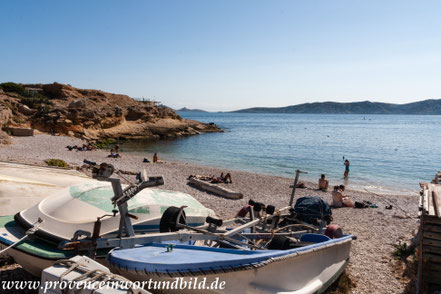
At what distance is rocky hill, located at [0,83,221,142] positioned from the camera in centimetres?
4262

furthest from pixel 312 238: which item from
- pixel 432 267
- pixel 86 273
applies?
pixel 86 273

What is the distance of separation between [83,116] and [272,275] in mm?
46490

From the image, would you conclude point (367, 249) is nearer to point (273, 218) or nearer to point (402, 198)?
point (273, 218)

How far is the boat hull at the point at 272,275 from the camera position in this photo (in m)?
4.20

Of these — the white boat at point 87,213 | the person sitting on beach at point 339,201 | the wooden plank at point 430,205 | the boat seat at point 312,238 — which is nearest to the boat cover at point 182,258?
the white boat at point 87,213

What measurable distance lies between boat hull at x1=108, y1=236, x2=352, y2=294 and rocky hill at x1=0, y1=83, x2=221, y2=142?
26.8 meters

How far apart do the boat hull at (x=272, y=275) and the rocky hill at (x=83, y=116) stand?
26.8 meters

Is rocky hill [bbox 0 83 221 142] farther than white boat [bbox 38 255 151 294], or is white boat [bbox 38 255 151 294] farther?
rocky hill [bbox 0 83 221 142]

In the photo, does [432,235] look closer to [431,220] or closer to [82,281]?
[431,220]

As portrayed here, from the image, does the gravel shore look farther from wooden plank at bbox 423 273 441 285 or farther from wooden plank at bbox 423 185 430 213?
wooden plank at bbox 423 185 430 213

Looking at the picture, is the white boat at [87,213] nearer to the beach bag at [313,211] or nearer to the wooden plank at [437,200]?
the beach bag at [313,211]

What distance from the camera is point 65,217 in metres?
5.84

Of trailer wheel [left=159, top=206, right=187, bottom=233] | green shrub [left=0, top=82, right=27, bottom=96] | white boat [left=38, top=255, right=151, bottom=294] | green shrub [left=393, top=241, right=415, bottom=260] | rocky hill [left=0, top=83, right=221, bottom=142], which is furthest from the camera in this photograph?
green shrub [left=0, top=82, right=27, bottom=96]

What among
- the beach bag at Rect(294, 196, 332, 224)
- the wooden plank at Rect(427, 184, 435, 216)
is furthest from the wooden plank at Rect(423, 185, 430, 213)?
the beach bag at Rect(294, 196, 332, 224)
